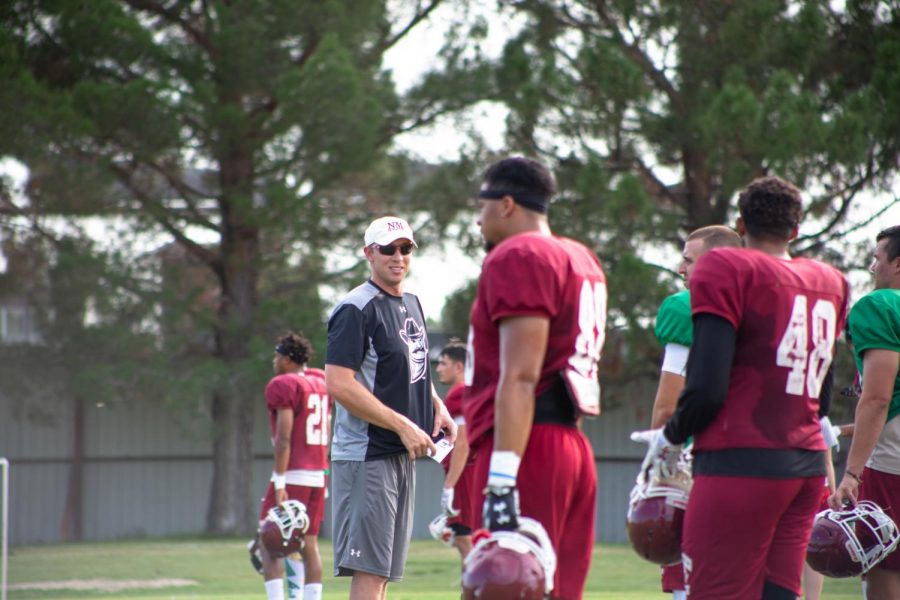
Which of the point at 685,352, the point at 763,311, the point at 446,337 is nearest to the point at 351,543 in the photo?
the point at 685,352

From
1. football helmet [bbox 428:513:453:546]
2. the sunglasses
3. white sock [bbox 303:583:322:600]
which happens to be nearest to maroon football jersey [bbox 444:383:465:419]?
white sock [bbox 303:583:322:600]

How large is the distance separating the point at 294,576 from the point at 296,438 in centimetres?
113

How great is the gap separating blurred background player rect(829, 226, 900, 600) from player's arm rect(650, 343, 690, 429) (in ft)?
2.96

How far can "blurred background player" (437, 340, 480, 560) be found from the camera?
20.6ft

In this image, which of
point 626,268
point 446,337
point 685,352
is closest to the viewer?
point 685,352

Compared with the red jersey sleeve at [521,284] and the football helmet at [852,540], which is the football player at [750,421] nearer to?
the red jersey sleeve at [521,284]

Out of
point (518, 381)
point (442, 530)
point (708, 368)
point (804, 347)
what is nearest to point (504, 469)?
point (518, 381)

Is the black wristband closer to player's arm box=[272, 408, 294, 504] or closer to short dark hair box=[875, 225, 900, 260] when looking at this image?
short dark hair box=[875, 225, 900, 260]

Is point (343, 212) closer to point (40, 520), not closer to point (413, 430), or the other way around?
point (40, 520)

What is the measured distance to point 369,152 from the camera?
22656mm

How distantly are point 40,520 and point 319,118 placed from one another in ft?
31.9

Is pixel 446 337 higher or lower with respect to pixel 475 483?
higher

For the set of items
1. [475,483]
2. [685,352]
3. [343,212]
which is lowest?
[475,483]

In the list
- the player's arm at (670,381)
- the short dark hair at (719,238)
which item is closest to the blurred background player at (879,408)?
the short dark hair at (719,238)
